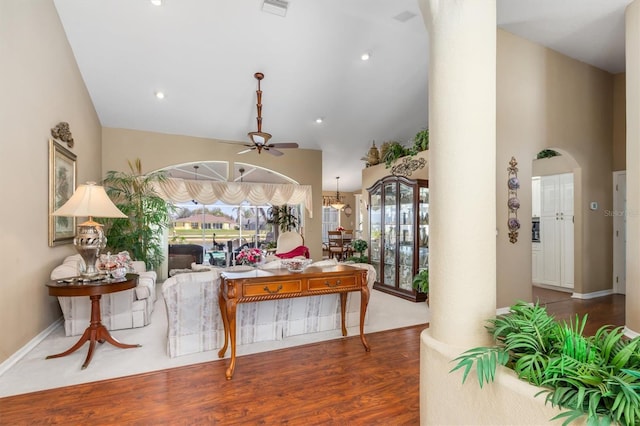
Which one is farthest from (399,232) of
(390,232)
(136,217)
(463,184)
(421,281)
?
(136,217)

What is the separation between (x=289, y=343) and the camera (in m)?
3.54

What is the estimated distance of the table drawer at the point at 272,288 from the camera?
2.91 meters

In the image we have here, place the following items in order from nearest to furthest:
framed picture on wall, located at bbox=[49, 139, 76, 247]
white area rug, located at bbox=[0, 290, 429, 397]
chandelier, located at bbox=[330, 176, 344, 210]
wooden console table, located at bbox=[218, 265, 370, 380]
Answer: white area rug, located at bbox=[0, 290, 429, 397]
wooden console table, located at bbox=[218, 265, 370, 380]
framed picture on wall, located at bbox=[49, 139, 76, 247]
chandelier, located at bbox=[330, 176, 344, 210]

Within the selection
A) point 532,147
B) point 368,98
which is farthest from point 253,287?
point 368,98

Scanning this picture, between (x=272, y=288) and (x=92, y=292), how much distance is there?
162cm

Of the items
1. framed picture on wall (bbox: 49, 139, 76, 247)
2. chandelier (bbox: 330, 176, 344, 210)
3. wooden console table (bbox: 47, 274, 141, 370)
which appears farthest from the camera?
chandelier (bbox: 330, 176, 344, 210)

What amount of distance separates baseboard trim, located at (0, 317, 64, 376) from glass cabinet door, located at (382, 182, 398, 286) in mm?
4906

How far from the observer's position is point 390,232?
6098 mm

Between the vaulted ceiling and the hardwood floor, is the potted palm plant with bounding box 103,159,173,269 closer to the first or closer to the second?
the vaulted ceiling

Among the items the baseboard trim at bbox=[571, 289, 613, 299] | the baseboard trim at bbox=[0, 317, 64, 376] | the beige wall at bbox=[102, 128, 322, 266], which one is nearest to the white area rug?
the baseboard trim at bbox=[0, 317, 64, 376]

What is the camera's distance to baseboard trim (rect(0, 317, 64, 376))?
9.60 ft

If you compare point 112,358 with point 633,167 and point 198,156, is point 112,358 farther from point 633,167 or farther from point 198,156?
point 633,167

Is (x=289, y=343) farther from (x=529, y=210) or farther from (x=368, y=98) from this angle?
(x=368, y=98)

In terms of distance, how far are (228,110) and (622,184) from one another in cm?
706
